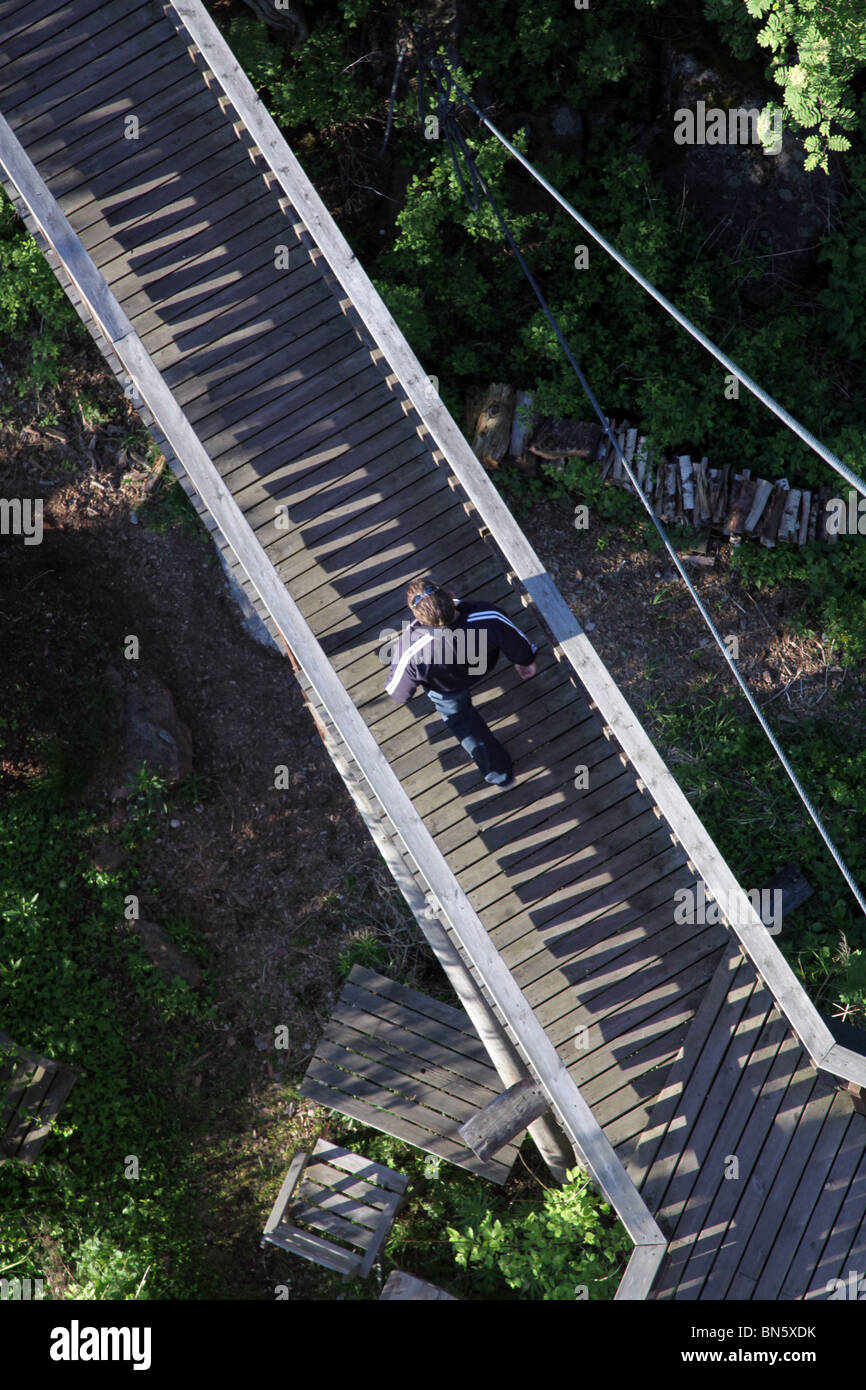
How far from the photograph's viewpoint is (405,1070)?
11.4m

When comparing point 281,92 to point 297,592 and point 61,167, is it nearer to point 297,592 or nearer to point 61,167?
point 61,167

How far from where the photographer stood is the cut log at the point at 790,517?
1262 cm

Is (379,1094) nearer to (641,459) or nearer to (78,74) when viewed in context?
(641,459)

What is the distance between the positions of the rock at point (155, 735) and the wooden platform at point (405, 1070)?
3.24 m

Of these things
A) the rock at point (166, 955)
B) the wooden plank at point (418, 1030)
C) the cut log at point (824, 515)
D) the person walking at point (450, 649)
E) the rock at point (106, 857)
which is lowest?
the wooden plank at point (418, 1030)

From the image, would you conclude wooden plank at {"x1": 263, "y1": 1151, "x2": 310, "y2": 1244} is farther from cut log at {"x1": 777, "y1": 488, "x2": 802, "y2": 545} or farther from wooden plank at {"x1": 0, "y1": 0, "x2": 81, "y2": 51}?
wooden plank at {"x1": 0, "y1": 0, "x2": 81, "y2": 51}

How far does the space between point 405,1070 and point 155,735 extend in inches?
189

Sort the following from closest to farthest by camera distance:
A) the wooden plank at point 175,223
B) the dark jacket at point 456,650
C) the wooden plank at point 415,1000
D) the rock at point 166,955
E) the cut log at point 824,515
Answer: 1. the dark jacket at point 456,650
2. the wooden plank at point 175,223
3. the wooden plank at point 415,1000
4. the rock at point 166,955
5. the cut log at point 824,515

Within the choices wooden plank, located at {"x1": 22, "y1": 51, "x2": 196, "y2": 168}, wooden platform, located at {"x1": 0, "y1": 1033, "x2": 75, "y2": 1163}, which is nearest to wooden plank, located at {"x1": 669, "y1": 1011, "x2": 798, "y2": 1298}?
wooden platform, located at {"x1": 0, "y1": 1033, "x2": 75, "y2": 1163}

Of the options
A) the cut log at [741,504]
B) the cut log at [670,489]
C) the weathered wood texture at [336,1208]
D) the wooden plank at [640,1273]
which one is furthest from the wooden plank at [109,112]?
the wooden plank at [640,1273]

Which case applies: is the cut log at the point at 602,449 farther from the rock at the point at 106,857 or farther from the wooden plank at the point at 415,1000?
the rock at the point at 106,857

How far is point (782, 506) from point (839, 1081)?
659 cm

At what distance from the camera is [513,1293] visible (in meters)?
10.8

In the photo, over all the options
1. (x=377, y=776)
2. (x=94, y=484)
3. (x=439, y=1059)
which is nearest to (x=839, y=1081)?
(x=439, y=1059)
